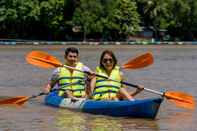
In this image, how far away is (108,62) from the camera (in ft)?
45.3

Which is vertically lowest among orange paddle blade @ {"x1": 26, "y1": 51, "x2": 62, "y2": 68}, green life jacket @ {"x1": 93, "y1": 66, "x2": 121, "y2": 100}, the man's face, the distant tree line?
the distant tree line

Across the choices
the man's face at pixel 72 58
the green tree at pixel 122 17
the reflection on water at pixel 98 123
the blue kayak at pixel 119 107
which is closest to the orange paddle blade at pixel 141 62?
the man's face at pixel 72 58

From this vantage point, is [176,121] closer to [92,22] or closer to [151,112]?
[151,112]

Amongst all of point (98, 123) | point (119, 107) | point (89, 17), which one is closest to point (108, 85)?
point (119, 107)

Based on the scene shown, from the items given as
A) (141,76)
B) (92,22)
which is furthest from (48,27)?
(141,76)

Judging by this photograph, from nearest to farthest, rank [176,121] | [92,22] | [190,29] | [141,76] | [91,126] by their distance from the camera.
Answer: [91,126] → [176,121] → [141,76] → [92,22] → [190,29]

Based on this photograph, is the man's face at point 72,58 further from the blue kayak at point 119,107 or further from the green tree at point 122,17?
the green tree at point 122,17

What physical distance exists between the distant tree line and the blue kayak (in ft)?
156

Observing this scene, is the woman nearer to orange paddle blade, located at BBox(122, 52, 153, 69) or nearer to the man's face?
the man's face

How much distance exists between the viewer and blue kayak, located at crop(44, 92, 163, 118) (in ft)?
43.1

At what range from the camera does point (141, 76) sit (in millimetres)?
26375

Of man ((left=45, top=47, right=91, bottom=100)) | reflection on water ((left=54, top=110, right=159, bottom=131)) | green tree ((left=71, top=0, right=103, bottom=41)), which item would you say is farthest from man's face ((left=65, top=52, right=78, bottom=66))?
green tree ((left=71, top=0, right=103, bottom=41))

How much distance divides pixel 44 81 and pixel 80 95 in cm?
881

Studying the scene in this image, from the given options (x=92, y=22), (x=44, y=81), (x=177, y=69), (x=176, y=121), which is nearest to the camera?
(x=176, y=121)
